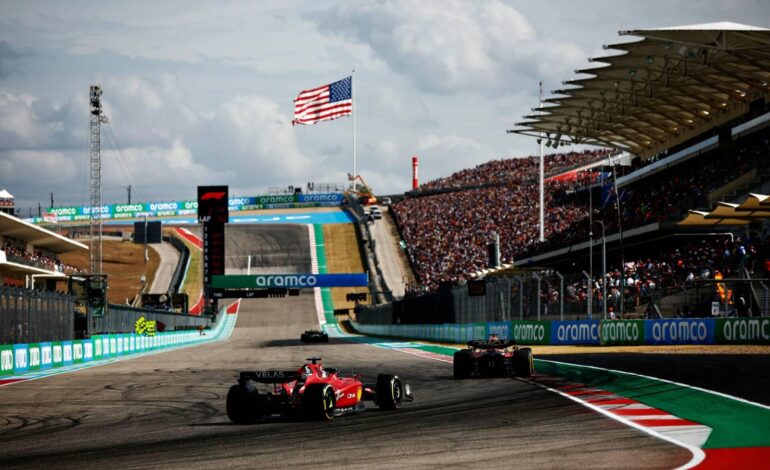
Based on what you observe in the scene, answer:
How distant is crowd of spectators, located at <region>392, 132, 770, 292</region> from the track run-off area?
1697cm

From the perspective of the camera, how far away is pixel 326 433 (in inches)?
473

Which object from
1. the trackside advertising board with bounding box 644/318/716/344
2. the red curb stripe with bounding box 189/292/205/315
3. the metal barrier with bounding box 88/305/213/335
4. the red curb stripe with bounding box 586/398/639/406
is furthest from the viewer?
the red curb stripe with bounding box 189/292/205/315

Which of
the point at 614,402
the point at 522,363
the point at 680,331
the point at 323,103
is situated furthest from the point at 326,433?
→ the point at 323,103

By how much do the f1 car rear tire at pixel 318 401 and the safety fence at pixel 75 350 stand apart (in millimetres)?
16047

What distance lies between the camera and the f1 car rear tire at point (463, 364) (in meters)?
20.9

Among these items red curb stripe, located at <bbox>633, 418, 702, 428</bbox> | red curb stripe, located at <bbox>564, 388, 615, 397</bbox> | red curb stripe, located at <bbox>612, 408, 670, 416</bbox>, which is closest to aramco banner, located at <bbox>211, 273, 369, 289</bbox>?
red curb stripe, located at <bbox>564, 388, 615, 397</bbox>

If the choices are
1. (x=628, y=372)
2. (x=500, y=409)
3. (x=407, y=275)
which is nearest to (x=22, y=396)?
(x=500, y=409)

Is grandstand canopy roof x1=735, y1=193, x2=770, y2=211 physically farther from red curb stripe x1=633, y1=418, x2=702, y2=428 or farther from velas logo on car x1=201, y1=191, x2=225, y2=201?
velas logo on car x1=201, y1=191, x2=225, y2=201

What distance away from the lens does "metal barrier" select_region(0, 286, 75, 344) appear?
27.2m

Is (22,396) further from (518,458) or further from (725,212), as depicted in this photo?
(725,212)

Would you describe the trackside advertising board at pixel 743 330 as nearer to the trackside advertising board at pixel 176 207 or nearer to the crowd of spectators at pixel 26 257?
the crowd of spectators at pixel 26 257

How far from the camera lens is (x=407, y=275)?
97562 millimetres

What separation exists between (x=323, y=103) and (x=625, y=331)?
6170 centimetres

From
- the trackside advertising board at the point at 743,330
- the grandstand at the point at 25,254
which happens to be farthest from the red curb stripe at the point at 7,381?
the grandstand at the point at 25,254
